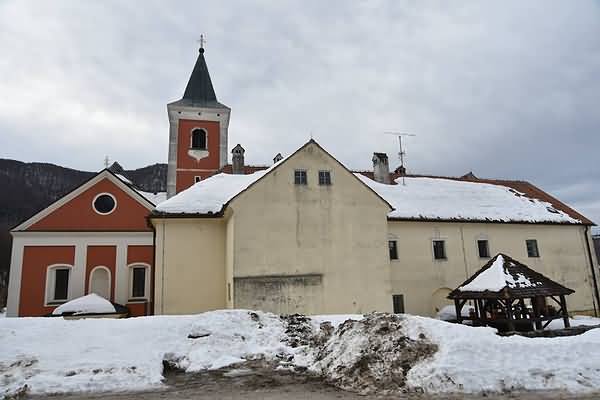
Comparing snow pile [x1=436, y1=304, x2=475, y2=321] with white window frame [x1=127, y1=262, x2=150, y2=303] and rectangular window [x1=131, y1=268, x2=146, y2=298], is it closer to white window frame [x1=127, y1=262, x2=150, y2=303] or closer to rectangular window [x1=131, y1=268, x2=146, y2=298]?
white window frame [x1=127, y1=262, x2=150, y2=303]

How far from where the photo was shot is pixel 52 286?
1905cm

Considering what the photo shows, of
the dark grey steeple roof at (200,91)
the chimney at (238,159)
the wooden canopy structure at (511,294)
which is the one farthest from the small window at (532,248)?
the dark grey steeple roof at (200,91)

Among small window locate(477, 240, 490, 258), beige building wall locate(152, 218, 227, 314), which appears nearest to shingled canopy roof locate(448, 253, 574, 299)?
small window locate(477, 240, 490, 258)

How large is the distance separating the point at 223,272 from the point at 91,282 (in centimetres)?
711

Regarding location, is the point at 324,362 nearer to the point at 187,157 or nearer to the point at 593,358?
the point at 593,358

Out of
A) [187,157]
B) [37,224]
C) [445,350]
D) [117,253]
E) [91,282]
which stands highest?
[187,157]

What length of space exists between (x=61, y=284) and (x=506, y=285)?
67.4 feet

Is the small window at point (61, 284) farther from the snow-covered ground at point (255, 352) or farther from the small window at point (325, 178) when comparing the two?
the small window at point (325, 178)

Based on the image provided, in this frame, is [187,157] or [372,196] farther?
[187,157]

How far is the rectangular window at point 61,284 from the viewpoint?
1916 centimetres

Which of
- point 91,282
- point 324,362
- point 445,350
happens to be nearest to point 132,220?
point 91,282

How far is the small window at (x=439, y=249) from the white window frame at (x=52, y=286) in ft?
63.0

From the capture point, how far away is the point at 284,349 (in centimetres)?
1027

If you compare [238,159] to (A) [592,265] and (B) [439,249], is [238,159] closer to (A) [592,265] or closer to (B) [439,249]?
(B) [439,249]
